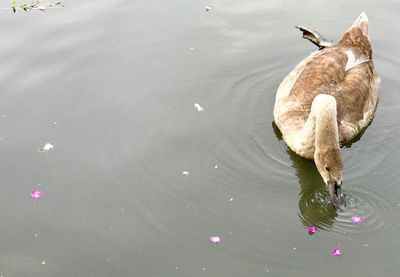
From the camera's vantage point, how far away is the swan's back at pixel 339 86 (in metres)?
9.04

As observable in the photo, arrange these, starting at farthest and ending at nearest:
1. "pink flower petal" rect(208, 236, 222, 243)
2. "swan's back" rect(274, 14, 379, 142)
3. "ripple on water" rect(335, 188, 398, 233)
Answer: "swan's back" rect(274, 14, 379, 142), "ripple on water" rect(335, 188, 398, 233), "pink flower petal" rect(208, 236, 222, 243)

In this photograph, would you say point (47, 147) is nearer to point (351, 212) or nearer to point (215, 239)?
point (215, 239)

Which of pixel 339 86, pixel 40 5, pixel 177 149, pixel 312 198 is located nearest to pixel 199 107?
pixel 177 149

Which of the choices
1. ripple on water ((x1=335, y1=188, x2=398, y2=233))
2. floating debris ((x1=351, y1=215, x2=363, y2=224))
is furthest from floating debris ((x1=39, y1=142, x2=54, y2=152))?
floating debris ((x1=351, y1=215, x2=363, y2=224))

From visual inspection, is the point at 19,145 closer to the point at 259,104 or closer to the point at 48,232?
the point at 48,232

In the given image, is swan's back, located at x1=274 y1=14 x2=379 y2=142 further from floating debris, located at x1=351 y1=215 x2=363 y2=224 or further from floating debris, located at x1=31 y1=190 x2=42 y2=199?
floating debris, located at x1=31 y1=190 x2=42 y2=199

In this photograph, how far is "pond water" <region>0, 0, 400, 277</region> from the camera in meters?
7.24

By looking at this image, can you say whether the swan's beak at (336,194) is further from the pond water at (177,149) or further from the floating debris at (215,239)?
the floating debris at (215,239)

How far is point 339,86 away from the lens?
927 centimetres

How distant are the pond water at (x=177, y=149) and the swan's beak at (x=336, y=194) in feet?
0.46

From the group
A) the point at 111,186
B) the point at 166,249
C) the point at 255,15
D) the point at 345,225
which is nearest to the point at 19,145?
the point at 111,186

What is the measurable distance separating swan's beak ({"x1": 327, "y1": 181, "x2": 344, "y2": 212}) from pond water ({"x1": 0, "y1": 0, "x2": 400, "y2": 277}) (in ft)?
0.46

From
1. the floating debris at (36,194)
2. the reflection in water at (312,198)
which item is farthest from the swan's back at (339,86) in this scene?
the floating debris at (36,194)

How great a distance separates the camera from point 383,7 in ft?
39.2
